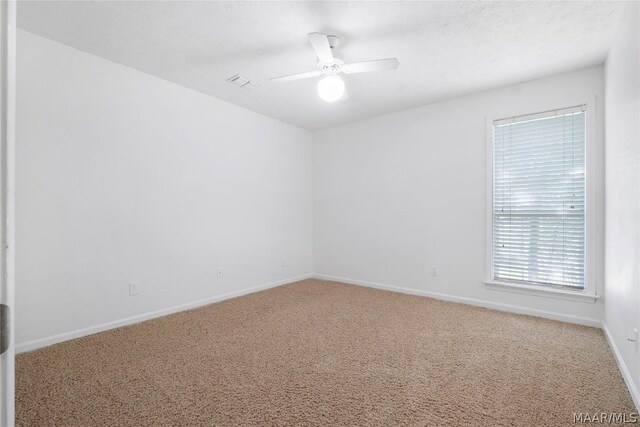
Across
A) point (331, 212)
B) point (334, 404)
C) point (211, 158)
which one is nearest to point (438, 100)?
point (331, 212)

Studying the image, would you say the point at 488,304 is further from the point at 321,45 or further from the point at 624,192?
the point at 321,45

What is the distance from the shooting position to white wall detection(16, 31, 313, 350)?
2.45 meters

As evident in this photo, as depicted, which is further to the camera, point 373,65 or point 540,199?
point 540,199

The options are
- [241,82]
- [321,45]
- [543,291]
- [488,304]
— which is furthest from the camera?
[488,304]

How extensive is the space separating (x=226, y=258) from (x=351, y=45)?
107 inches

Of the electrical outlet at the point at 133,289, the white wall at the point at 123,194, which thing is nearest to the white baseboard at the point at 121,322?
the white wall at the point at 123,194

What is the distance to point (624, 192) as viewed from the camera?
207cm

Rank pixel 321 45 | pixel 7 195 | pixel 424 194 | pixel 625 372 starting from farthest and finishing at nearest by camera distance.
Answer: pixel 424 194 → pixel 321 45 → pixel 625 372 → pixel 7 195

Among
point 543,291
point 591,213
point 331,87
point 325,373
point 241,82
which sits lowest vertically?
point 325,373

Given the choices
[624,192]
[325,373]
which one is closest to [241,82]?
[325,373]

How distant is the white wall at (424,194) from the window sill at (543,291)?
→ 0.05 m

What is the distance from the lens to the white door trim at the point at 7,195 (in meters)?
0.46

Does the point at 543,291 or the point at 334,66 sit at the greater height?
the point at 334,66

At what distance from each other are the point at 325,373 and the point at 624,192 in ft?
7.49
